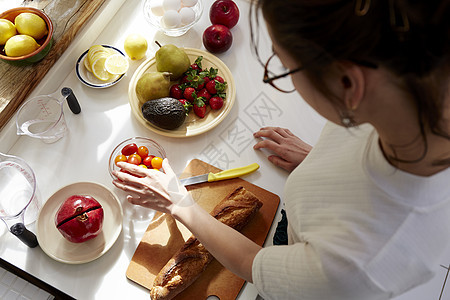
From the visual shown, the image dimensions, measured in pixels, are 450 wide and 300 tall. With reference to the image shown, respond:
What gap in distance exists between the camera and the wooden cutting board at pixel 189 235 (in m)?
1.02

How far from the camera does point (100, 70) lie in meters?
1.28

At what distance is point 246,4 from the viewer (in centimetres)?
147

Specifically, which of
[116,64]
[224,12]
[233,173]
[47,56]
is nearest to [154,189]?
[233,173]

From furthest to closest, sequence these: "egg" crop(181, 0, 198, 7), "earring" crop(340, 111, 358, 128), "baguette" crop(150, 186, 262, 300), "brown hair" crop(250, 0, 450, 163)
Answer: "egg" crop(181, 0, 198, 7)
"baguette" crop(150, 186, 262, 300)
"earring" crop(340, 111, 358, 128)
"brown hair" crop(250, 0, 450, 163)

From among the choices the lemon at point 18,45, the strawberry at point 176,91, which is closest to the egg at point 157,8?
the strawberry at point 176,91

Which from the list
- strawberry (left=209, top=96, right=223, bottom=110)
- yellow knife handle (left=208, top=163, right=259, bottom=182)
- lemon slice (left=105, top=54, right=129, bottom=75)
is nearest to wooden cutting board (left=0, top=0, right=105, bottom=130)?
lemon slice (left=105, top=54, right=129, bottom=75)

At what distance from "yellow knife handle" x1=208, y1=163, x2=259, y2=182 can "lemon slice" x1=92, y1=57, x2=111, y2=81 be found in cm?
48

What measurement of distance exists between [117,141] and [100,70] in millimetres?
246

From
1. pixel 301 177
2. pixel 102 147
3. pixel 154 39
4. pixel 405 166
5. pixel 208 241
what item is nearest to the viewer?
pixel 405 166

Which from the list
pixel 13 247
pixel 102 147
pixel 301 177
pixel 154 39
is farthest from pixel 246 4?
pixel 13 247

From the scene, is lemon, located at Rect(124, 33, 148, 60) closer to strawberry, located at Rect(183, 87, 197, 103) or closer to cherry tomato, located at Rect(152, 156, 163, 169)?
strawberry, located at Rect(183, 87, 197, 103)

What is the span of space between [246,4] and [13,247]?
3.64ft

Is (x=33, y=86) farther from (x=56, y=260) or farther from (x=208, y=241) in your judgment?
(x=208, y=241)

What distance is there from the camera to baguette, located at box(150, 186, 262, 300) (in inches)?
38.4
